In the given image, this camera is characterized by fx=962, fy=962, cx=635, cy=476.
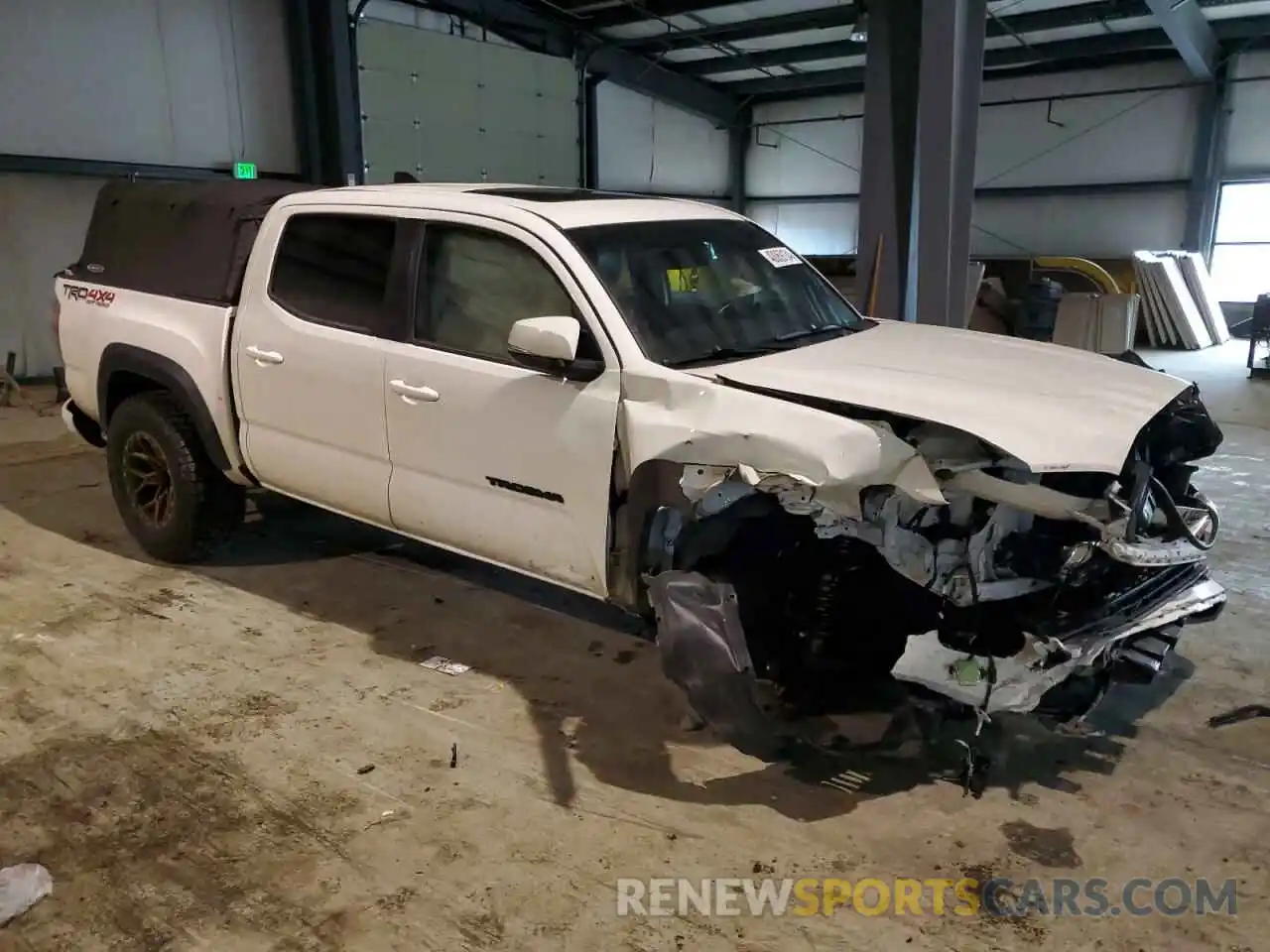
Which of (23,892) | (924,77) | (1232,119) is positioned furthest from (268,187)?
(1232,119)

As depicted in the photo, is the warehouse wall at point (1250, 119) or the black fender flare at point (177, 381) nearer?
the black fender flare at point (177, 381)

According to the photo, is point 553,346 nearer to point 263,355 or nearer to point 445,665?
point 445,665

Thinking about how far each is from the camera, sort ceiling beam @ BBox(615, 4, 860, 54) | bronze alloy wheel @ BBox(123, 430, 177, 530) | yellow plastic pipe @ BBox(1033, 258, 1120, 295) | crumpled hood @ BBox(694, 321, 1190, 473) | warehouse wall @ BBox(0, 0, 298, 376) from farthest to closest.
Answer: ceiling beam @ BBox(615, 4, 860, 54) < yellow plastic pipe @ BBox(1033, 258, 1120, 295) < warehouse wall @ BBox(0, 0, 298, 376) < bronze alloy wheel @ BBox(123, 430, 177, 530) < crumpled hood @ BBox(694, 321, 1190, 473)

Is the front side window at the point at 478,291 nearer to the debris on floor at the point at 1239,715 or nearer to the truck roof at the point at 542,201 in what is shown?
the truck roof at the point at 542,201

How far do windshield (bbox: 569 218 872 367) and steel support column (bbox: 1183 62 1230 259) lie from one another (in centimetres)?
1488

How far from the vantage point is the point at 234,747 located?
316 centimetres

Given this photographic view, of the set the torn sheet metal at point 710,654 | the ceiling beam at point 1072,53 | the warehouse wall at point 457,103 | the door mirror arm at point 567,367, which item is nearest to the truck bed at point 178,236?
the door mirror arm at point 567,367

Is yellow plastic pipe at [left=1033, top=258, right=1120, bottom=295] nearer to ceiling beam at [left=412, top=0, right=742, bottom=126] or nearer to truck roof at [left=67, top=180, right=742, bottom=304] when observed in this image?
ceiling beam at [left=412, top=0, right=742, bottom=126]

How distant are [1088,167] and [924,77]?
1155 centimetres

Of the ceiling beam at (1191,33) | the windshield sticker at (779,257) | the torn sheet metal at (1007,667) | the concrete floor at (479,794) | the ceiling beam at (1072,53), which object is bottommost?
the concrete floor at (479,794)

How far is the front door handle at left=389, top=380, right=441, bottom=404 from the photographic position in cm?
351

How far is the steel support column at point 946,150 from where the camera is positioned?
23.2ft

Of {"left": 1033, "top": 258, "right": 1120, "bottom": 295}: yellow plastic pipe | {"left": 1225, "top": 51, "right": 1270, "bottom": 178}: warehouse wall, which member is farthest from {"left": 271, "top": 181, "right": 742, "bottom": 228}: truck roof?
{"left": 1225, "top": 51, "right": 1270, "bottom": 178}: warehouse wall

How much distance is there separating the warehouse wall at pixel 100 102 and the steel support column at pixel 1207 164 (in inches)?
555
